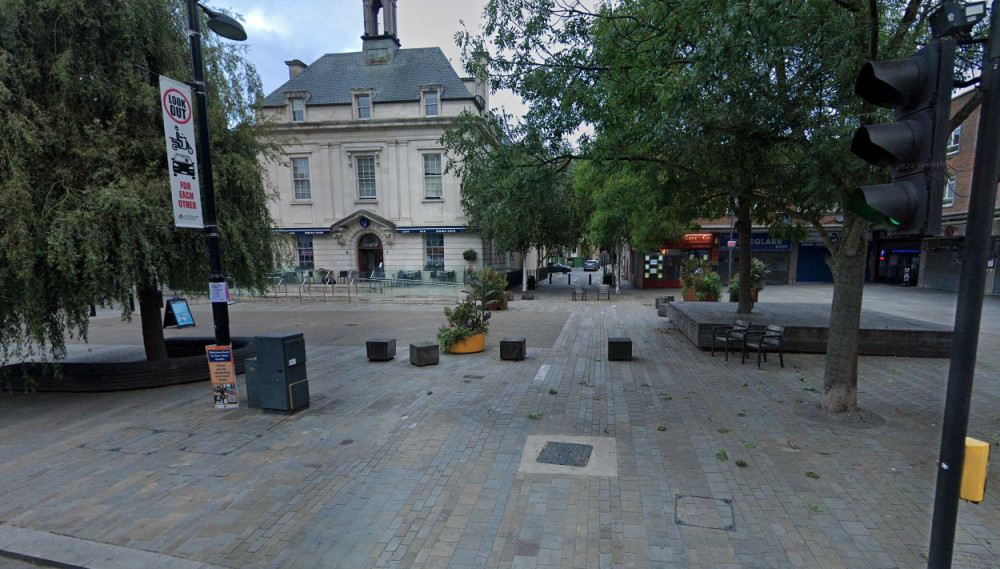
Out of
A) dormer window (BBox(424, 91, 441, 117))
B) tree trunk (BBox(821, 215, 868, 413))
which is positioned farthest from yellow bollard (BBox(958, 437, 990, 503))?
dormer window (BBox(424, 91, 441, 117))

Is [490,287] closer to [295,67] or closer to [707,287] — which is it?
[707,287]

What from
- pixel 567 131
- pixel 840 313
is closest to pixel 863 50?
pixel 840 313

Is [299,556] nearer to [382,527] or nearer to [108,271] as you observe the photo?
[382,527]

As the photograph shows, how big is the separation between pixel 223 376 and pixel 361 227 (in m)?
24.1

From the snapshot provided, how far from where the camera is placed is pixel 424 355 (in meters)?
9.80

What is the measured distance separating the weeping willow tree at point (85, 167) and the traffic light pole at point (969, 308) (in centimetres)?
929

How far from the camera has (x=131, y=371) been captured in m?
8.38

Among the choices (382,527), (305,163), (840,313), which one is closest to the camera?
(382,527)

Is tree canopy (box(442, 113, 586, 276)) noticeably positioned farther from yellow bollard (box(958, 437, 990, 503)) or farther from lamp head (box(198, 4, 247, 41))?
yellow bollard (box(958, 437, 990, 503))

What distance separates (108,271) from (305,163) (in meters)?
25.6

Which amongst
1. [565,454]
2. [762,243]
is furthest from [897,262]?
[565,454]

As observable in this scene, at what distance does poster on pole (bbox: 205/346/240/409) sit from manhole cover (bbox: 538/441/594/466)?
4951 millimetres

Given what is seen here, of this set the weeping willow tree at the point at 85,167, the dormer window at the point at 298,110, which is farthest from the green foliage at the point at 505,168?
the dormer window at the point at 298,110

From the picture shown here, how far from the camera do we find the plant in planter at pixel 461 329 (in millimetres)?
10953
